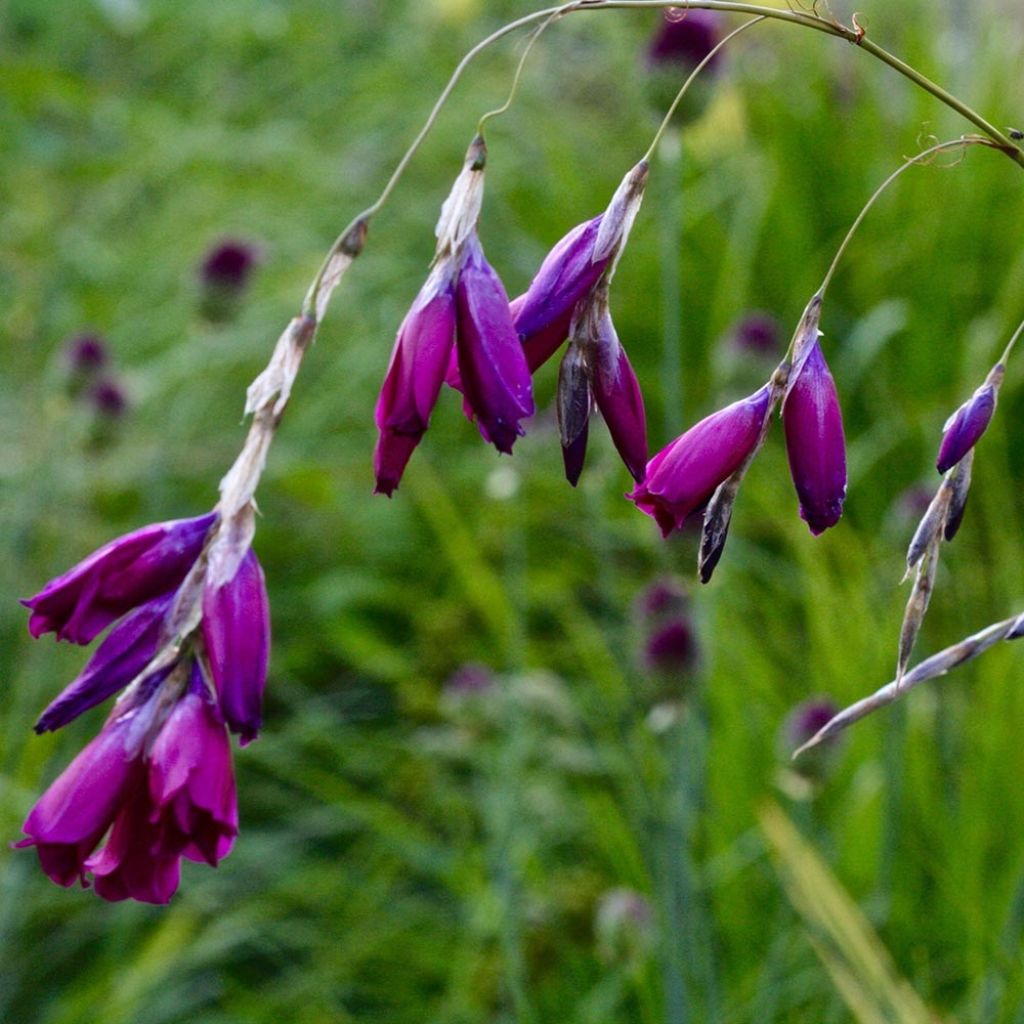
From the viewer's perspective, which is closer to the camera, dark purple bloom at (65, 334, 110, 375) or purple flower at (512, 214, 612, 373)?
purple flower at (512, 214, 612, 373)

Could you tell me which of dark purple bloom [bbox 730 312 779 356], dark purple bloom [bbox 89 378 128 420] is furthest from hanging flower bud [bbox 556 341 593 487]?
dark purple bloom [bbox 89 378 128 420]

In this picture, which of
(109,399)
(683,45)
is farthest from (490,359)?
(109,399)

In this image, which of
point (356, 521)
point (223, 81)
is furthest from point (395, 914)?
point (223, 81)

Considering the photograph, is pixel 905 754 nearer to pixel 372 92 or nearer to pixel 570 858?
pixel 570 858

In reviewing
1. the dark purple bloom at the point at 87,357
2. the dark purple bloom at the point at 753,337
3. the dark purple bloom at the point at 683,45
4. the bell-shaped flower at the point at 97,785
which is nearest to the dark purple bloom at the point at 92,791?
the bell-shaped flower at the point at 97,785

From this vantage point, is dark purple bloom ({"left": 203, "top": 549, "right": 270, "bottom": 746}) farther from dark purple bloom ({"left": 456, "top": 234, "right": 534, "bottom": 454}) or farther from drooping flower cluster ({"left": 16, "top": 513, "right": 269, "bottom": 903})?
dark purple bloom ({"left": 456, "top": 234, "right": 534, "bottom": 454})

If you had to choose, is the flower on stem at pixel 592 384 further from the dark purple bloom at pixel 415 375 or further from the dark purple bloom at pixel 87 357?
the dark purple bloom at pixel 87 357

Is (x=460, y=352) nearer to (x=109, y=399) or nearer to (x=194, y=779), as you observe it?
(x=194, y=779)
